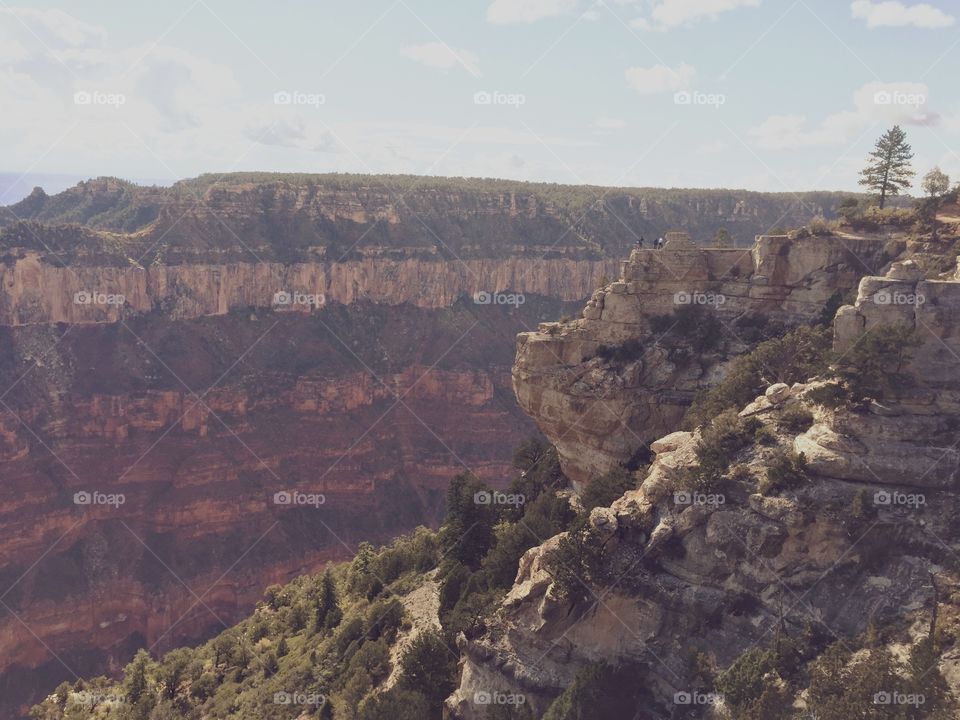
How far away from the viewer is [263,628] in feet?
142

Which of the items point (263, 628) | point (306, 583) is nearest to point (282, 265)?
point (306, 583)

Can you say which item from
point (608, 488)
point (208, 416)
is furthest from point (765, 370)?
point (208, 416)

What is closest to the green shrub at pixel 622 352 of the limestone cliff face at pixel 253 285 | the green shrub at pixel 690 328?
the green shrub at pixel 690 328

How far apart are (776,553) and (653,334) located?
15491 millimetres

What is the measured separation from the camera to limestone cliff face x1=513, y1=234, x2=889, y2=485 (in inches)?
1403

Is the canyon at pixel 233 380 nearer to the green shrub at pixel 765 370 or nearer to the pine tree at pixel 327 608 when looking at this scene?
the pine tree at pixel 327 608

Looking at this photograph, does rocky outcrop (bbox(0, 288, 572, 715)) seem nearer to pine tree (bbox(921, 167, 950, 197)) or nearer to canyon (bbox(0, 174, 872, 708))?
canyon (bbox(0, 174, 872, 708))

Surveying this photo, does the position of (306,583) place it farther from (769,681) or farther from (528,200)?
(528,200)

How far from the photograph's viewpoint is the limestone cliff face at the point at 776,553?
22.7m

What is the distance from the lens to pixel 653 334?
37688mm

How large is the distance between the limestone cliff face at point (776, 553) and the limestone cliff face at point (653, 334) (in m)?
8.49

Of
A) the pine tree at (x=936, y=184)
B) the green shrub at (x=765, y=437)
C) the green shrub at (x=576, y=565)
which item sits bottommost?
the green shrub at (x=576, y=565)

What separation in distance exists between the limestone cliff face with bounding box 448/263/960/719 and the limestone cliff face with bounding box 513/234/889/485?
8.49 m

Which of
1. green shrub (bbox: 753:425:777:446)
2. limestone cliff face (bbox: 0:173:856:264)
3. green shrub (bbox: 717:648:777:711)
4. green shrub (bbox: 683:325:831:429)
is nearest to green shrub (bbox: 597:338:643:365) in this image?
green shrub (bbox: 683:325:831:429)
